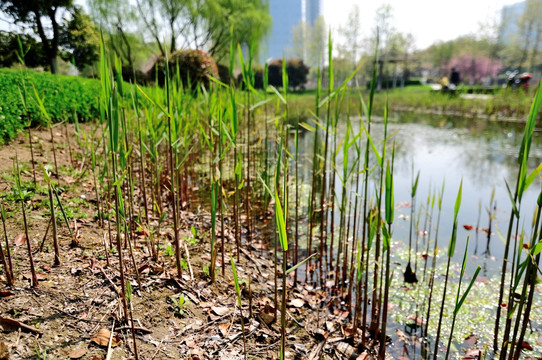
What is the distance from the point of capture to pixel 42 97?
10.6ft

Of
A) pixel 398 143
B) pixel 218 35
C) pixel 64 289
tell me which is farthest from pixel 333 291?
pixel 218 35

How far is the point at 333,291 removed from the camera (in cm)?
184

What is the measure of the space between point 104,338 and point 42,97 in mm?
3082

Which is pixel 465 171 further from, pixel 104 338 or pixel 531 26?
pixel 531 26

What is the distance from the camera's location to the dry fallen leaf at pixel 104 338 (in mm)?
1036

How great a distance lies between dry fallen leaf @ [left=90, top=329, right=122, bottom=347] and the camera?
1036 mm

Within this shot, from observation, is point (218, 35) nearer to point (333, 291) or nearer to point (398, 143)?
point (398, 143)

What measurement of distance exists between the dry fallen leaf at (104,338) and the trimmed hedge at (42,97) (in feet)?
3.28

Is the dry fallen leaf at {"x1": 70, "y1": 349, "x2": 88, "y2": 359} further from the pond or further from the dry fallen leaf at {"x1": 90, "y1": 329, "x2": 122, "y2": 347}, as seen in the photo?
the pond

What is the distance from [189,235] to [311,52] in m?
34.7

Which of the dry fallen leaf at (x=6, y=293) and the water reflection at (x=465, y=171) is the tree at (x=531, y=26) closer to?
the water reflection at (x=465, y=171)

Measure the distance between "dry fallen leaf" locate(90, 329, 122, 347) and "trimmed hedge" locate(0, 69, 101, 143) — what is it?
998 mm

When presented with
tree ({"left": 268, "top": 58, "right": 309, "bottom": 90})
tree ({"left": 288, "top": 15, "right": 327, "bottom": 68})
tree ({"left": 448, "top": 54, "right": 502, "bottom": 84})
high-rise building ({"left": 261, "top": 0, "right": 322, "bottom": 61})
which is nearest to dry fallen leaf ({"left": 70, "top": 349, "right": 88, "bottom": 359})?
tree ({"left": 268, "top": 58, "right": 309, "bottom": 90})

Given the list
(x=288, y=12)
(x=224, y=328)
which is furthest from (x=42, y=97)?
(x=288, y=12)
